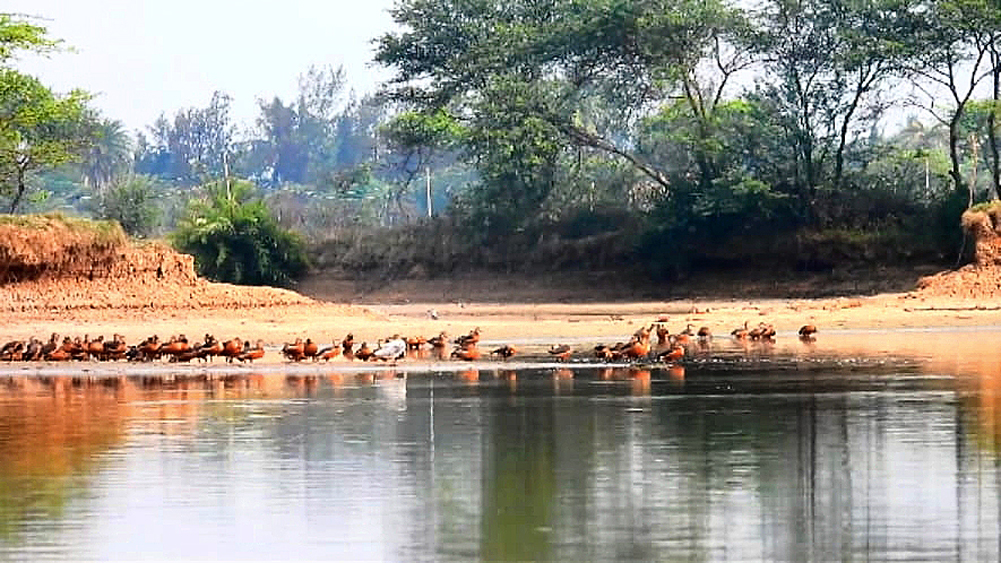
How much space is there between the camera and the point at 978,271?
4909cm

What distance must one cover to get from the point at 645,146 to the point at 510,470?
49.8 meters

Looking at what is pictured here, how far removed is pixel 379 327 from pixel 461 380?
11652 millimetres

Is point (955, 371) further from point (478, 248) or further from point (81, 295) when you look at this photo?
point (478, 248)

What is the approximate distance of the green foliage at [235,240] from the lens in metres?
58.3

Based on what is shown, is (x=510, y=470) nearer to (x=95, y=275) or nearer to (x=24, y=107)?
(x=95, y=275)

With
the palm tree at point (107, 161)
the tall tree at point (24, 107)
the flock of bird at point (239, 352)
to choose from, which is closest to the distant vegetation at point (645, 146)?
the tall tree at point (24, 107)

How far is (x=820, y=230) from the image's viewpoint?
2269 inches

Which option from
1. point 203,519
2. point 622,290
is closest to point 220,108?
point 622,290

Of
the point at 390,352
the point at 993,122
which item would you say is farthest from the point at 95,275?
the point at 993,122

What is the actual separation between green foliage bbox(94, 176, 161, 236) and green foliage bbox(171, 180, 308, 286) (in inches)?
300

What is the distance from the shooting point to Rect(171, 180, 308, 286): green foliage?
58.3 meters

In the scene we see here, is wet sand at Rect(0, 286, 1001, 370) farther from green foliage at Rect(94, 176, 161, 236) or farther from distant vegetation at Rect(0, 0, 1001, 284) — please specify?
green foliage at Rect(94, 176, 161, 236)

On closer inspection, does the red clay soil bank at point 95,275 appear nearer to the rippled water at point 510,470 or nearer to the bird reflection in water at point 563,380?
the rippled water at point 510,470

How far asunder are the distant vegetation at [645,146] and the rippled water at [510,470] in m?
26.8
